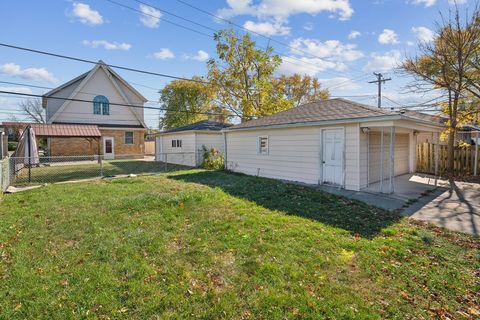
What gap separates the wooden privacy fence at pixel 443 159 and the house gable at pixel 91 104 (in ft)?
78.3

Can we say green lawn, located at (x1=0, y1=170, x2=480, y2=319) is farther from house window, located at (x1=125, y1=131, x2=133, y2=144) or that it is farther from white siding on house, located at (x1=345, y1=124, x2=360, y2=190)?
house window, located at (x1=125, y1=131, x2=133, y2=144)

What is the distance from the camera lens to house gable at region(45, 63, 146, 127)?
24.5m

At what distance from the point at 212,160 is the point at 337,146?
28.8 ft

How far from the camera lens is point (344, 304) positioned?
10.6 feet

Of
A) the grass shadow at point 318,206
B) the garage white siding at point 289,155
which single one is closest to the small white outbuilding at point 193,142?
the garage white siding at point 289,155

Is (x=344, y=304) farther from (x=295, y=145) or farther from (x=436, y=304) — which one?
(x=295, y=145)

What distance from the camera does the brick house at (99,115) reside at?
24.2 meters

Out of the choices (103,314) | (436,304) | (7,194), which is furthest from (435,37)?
(7,194)

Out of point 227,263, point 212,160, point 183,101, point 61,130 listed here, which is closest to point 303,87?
point 183,101

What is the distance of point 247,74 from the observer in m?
25.7

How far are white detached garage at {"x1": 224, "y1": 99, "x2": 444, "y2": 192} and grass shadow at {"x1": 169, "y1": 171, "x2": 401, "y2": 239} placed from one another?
154cm

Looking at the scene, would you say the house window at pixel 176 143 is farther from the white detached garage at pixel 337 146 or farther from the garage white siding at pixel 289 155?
the white detached garage at pixel 337 146

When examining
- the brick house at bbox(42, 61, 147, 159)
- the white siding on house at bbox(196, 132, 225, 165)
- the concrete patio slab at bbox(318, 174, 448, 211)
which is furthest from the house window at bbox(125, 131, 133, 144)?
the concrete patio slab at bbox(318, 174, 448, 211)

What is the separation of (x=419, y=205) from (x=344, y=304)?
601cm
